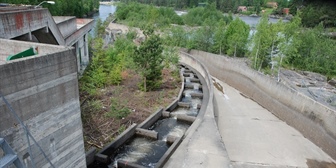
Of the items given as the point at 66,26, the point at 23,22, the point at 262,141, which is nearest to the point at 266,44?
the point at 262,141

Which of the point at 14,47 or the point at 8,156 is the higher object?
the point at 14,47

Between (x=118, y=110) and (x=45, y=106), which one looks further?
(x=118, y=110)

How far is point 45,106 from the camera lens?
5.36 metres

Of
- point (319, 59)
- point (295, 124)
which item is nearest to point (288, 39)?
point (319, 59)

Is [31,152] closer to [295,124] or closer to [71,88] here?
[71,88]

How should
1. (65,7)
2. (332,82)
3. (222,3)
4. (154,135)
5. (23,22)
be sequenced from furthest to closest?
1. (222,3)
2. (65,7)
3. (332,82)
4. (154,135)
5. (23,22)

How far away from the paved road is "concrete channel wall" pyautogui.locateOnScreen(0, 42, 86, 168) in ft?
25.6

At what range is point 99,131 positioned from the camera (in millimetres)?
12211

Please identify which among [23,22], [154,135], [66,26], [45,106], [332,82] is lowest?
[154,135]

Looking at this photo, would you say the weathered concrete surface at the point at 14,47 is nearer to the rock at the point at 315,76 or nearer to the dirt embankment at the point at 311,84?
the dirt embankment at the point at 311,84

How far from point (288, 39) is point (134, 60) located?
16221 millimetres

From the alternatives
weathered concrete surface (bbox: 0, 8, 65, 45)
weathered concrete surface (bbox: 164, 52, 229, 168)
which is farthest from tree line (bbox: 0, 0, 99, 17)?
weathered concrete surface (bbox: 164, 52, 229, 168)

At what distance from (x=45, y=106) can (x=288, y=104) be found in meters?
15.1

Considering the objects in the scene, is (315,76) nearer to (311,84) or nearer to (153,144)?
(311,84)
